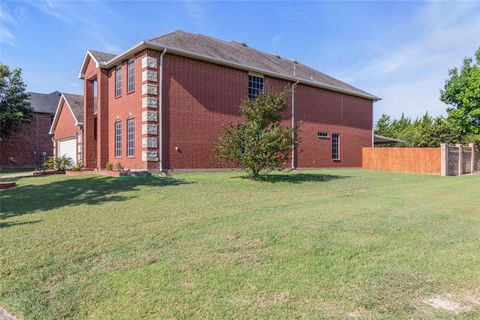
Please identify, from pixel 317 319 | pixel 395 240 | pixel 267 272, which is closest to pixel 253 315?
pixel 317 319

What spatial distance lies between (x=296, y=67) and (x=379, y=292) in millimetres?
22728

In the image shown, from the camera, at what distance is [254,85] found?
19359 mm

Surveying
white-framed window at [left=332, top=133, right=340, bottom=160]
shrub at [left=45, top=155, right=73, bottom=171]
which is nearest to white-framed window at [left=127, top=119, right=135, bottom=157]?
shrub at [left=45, top=155, right=73, bottom=171]

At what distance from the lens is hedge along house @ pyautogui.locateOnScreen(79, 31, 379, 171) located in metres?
15.7

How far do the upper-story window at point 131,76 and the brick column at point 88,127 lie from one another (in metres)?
5.02

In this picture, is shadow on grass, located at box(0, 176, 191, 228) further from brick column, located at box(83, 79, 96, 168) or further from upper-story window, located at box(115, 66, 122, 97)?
brick column, located at box(83, 79, 96, 168)

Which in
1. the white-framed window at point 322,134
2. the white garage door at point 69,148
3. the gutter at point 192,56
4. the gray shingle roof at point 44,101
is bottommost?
the white garage door at point 69,148

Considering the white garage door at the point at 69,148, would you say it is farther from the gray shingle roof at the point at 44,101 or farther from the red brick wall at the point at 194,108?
the red brick wall at the point at 194,108

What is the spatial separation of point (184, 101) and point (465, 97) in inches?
1070

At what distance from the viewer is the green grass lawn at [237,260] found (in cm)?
319

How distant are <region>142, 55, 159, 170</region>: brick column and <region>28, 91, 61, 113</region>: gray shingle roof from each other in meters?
23.8

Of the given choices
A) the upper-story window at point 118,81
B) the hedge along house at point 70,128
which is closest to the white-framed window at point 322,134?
the upper-story window at point 118,81

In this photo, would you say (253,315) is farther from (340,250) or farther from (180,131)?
(180,131)

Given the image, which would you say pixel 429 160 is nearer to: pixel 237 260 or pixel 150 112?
pixel 150 112
